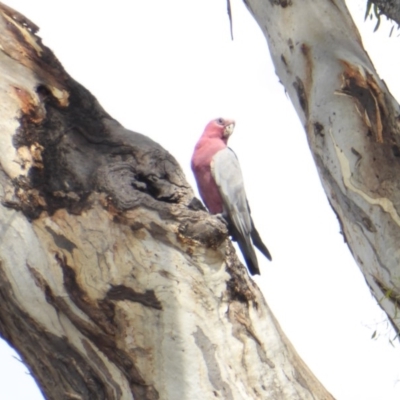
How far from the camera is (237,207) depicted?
310 centimetres

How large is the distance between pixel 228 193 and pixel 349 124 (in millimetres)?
1148

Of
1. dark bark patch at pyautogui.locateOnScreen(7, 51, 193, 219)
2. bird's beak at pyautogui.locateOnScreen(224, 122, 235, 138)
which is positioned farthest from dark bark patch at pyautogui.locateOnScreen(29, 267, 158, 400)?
bird's beak at pyautogui.locateOnScreen(224, 122, 235, 138)

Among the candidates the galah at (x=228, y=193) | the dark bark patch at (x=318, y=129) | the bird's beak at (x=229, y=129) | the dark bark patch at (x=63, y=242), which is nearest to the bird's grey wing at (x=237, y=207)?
the galah at (x=228, y=193)

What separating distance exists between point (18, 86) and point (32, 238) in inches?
13.6

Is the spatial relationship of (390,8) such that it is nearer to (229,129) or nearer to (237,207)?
(237,207)

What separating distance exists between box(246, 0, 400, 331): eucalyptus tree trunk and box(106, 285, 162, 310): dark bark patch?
0.68 metres

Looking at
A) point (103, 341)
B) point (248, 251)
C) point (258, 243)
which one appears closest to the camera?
point (103, 341)

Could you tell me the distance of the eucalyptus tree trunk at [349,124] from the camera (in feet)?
6.21

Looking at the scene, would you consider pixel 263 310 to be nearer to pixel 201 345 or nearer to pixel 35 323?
pixel 201 345

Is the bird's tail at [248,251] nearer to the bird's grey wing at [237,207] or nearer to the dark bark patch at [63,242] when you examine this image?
the bird's grey wing at [237,207]

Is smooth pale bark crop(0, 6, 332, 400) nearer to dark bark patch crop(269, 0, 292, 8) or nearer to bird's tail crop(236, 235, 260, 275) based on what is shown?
dark bark patch crop(269, 0, 292, 8)

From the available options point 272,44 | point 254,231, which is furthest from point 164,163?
point 254,231

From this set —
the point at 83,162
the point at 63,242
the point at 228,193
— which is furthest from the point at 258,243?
the point at 63,242

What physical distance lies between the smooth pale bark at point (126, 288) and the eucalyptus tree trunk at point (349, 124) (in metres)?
0.53
